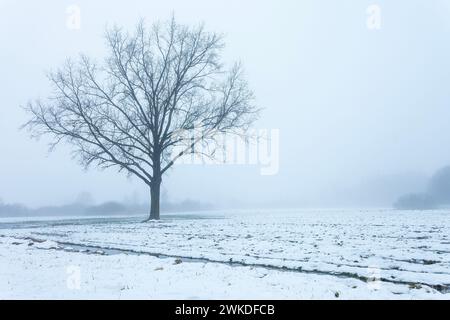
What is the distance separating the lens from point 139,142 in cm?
3059

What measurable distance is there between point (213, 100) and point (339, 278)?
24.5 m

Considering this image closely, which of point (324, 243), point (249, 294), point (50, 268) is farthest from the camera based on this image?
point (324, 243)

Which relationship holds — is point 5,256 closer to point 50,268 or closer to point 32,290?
point 50,268

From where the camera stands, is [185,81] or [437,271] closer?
[437,271]

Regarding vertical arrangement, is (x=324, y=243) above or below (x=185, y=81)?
below

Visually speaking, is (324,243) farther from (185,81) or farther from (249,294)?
(185,81)

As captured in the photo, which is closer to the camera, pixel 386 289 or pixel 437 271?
pixel 386 289

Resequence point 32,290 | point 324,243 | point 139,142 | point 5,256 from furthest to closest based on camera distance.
→ point 139,142
point 324,243
point 5,256
point 32,290

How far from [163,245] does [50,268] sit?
178 inches

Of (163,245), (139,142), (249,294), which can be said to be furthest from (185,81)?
(249,294)

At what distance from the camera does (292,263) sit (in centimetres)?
925
